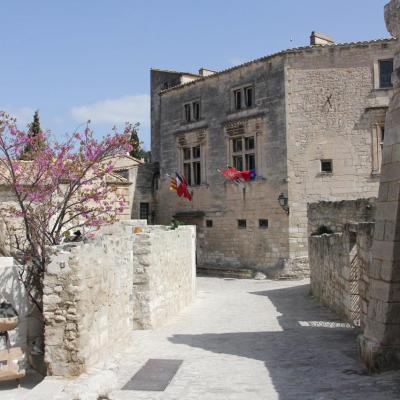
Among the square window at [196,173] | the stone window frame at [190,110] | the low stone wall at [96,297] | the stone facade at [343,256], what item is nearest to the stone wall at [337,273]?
the stone facade at [343,256]

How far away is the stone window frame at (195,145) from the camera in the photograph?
74.9ft

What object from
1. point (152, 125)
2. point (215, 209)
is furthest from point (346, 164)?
point (152, 125)

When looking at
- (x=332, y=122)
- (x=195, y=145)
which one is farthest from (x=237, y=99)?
(x=332, y=122)

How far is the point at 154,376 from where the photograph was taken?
6609 millimetres

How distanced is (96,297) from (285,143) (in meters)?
13.8

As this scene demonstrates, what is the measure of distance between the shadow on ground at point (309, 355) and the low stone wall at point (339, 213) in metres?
4.91

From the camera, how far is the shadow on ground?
556cm

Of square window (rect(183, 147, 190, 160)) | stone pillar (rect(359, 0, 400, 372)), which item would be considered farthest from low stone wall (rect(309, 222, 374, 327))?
square window (rect(183, 147, 190, 160))

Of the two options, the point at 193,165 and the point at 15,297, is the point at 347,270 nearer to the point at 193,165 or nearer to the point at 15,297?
the point at 15,297

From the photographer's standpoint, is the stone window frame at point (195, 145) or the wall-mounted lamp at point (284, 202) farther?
the stone window frame at point (195, 145)

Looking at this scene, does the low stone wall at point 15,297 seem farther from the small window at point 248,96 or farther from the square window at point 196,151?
the square window at point 196,151

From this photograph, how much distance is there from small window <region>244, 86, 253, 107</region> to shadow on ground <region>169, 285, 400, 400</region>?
1149 centimetres

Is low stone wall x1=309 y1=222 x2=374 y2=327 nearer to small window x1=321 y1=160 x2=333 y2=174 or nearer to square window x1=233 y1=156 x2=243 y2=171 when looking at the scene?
small window x1=321 y1=160 x2=333 y2=174

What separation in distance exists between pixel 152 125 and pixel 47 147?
17177 millimetres
